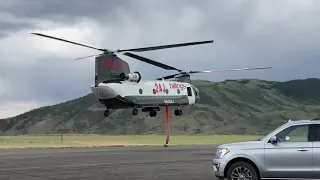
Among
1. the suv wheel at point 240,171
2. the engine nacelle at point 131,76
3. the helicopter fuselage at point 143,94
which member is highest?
the engine nacelle at point 131,76

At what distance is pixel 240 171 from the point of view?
543 inches

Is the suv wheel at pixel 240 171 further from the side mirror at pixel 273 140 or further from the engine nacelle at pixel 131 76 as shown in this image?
the engine nacelle at pixel 131 76

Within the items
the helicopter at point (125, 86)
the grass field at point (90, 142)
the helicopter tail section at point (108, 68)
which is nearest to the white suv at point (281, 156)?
the helicopter at point (125, 86)

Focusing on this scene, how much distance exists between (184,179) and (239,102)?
7197 inches

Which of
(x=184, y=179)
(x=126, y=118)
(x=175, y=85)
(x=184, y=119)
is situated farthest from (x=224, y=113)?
(x=184, y=179)

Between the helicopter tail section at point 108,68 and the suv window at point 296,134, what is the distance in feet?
111

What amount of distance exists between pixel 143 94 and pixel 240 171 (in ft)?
114

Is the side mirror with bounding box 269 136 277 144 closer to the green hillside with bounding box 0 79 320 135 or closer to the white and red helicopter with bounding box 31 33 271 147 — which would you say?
the white and red helicopter with bounding box 31 33 271 147

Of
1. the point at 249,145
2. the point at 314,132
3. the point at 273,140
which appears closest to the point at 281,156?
the point at 273,140

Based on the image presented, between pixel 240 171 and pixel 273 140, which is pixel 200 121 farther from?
pixel 273 140

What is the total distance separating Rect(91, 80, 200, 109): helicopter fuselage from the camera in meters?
46.2

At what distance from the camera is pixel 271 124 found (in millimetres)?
142000

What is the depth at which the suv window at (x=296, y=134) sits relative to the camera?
13469 mm

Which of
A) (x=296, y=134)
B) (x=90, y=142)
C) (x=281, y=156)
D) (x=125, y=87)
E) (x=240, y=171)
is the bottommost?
(x=240, y=171)
